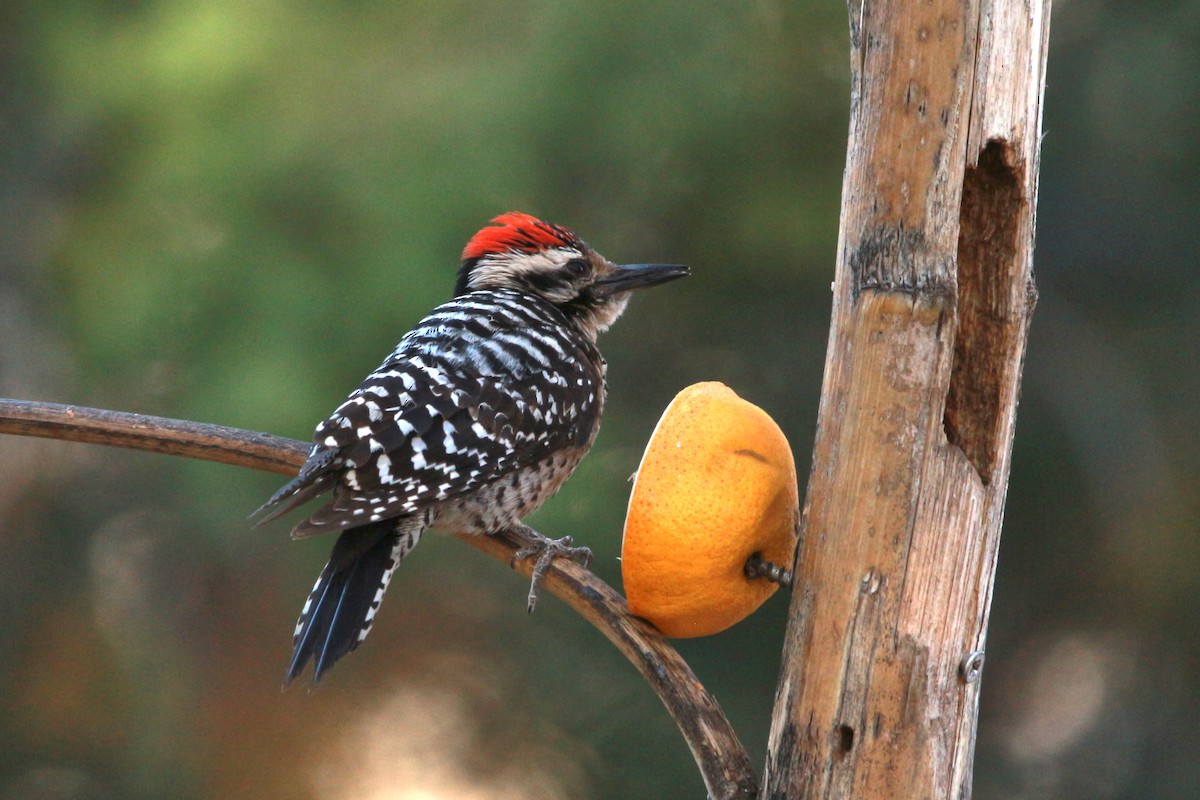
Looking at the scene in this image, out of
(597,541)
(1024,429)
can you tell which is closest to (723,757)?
(597,541)

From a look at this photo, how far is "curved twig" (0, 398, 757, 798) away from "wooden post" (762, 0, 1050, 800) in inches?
3.4

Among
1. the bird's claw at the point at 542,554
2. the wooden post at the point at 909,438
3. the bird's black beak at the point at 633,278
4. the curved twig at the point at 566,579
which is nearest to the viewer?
the wooden post at the point at 909,438

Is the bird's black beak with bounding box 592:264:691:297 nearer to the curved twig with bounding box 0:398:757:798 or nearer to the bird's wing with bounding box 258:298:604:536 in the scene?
the bird's wing with bounding box 258:298:604:536

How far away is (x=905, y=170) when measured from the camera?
1.45 meters

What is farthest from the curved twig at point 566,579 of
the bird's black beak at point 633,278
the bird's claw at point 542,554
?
the bird's black beak at point 633,278

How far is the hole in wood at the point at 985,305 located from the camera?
1.51 m

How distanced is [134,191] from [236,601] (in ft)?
4.00

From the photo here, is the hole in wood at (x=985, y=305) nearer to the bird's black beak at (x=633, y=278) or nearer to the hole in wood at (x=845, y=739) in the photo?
the hole in wood at (x=845, y=739)

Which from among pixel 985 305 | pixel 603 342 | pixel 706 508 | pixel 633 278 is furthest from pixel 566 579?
pixel 603 342

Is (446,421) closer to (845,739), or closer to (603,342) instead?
(845,739)

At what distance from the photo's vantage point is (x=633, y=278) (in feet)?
8.83

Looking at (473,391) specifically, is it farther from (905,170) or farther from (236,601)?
(236,601)

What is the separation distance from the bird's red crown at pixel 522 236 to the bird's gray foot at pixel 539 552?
68 cm

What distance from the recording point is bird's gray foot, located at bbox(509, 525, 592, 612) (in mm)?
2145
